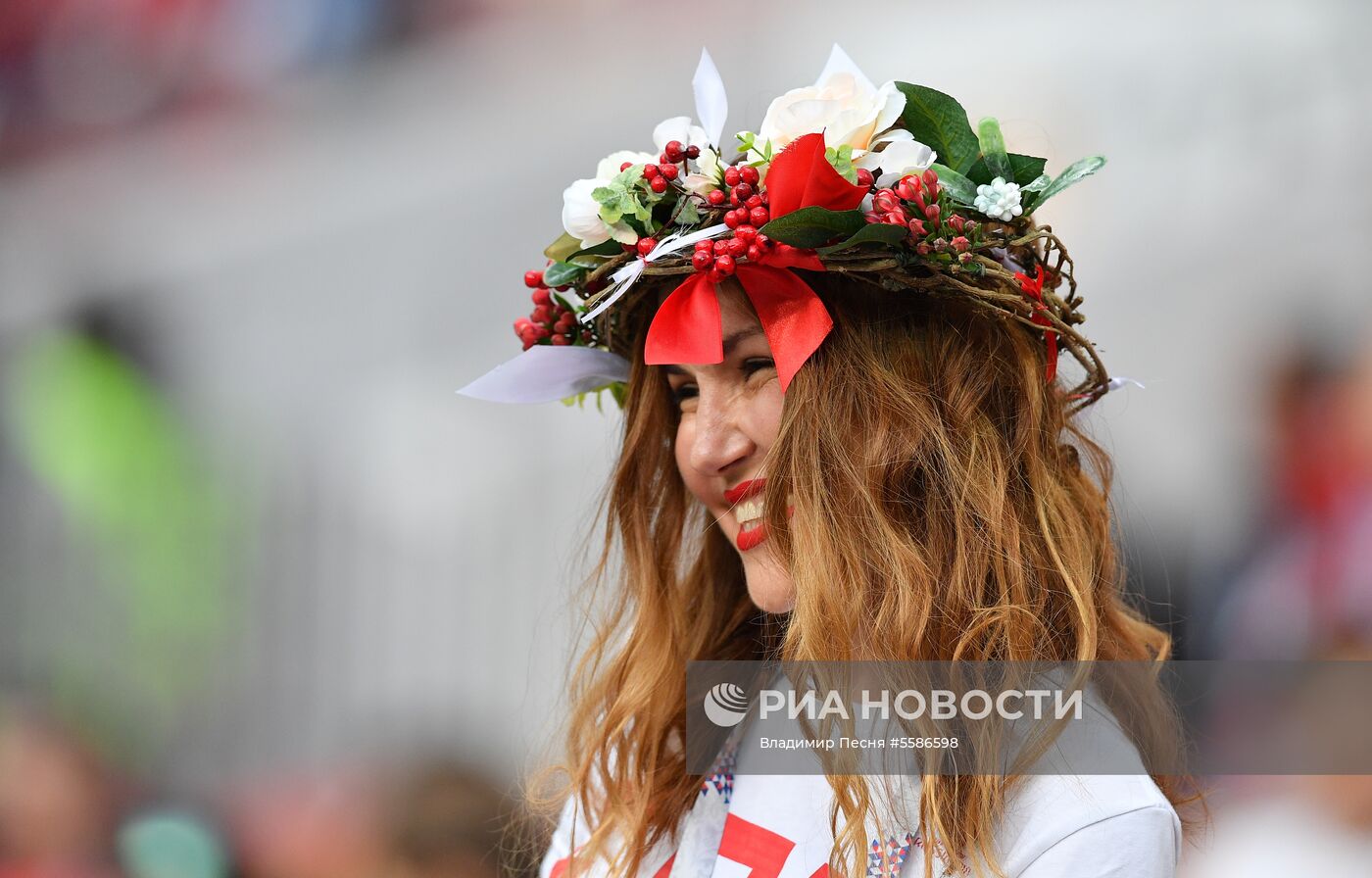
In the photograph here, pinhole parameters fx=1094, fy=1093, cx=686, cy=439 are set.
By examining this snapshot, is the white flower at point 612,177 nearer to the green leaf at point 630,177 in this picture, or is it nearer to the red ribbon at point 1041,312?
the green leaf at point 630,177

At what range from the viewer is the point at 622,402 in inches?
58.2

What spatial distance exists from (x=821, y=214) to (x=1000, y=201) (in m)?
0.19

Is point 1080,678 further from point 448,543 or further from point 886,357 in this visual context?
point 448,543

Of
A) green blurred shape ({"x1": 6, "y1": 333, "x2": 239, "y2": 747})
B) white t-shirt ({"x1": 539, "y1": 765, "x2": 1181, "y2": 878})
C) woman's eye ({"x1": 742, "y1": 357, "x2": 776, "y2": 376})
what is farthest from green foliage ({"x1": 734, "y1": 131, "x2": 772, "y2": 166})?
green blurred shape ({"x1": 6, "y1": 333, "x2": 239, "y2": 747})

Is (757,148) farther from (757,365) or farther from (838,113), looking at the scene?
(757,365)

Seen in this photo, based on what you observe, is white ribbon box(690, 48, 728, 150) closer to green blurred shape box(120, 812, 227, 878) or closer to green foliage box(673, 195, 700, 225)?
green foliage box(673, 195, 700, 225)

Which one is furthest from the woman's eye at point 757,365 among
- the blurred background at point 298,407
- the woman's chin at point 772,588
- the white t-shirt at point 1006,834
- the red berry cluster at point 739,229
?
the blurred background at point 298,407

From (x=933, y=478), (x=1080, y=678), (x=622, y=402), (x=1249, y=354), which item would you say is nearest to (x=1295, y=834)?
(x=1249, y=354)

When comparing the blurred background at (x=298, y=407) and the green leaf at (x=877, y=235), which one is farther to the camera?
Result: the blurred background at (x=298, y=407)

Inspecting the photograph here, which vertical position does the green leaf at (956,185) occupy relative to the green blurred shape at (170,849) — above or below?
above

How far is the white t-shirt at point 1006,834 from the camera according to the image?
0.99 m

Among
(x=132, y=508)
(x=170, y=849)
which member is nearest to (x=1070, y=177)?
(x=132, y=508)

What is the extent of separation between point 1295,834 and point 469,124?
7.32 feet

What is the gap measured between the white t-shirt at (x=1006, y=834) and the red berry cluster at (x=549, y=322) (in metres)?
0.57
